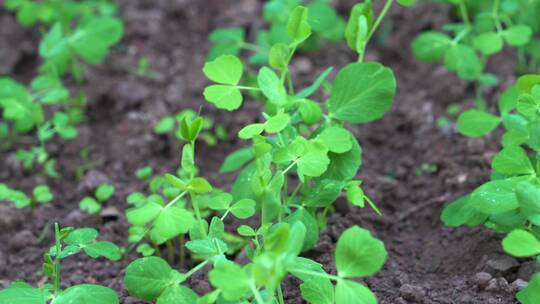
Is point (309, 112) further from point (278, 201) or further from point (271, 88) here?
point (278, 201)

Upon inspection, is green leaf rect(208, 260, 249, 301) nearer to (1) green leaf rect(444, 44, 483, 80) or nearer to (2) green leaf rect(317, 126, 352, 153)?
(2) green leaf rect(317, 126, 352, 153)

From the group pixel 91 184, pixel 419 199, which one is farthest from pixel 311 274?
pixel 91 184

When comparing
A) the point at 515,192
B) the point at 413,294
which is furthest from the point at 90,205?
the point at 515,192

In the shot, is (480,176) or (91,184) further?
(91,184)

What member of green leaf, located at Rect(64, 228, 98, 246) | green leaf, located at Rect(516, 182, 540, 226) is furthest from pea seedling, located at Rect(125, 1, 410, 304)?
green leaf, located at Rect(516, 182, 540, 226)

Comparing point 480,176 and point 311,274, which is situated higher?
point 311,274

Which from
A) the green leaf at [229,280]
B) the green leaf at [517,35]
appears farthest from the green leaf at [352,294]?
the green leaf at [517,35]

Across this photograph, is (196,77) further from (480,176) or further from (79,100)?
(480,176)
